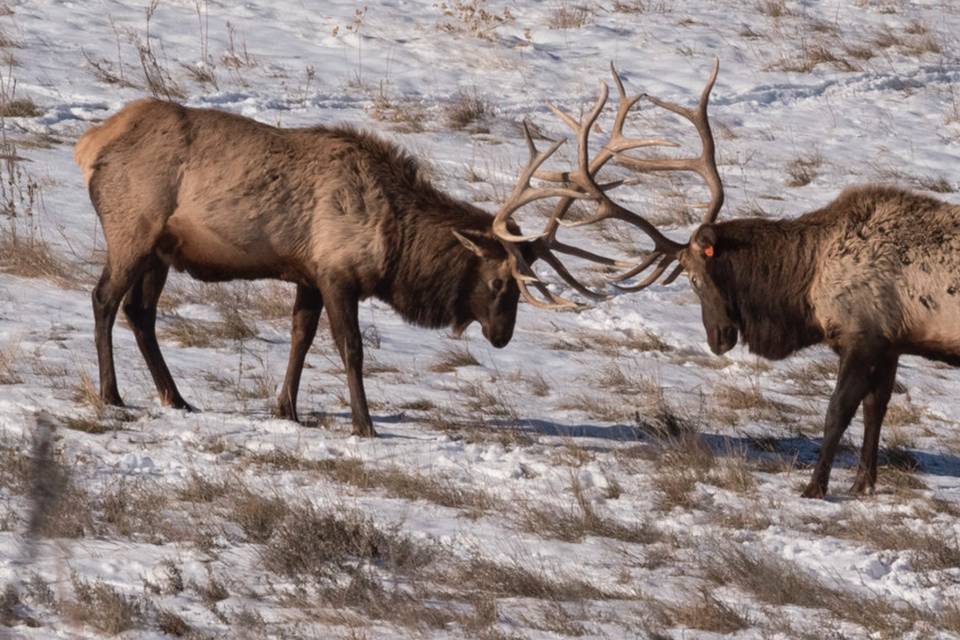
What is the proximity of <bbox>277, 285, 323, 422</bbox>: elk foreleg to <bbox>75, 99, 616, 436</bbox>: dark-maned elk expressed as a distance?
0.01 meters

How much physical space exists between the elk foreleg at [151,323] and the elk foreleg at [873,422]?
3.53 metres

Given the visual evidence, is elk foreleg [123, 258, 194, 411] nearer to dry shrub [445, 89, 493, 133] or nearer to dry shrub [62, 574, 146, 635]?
dry shrub [62, 574, 146, 635]

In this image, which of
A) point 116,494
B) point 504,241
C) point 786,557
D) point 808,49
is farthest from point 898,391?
point 808,49

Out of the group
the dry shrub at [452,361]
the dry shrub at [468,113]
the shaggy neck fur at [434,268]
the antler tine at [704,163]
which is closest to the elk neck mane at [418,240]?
the shaggy neck fur at [434,268]

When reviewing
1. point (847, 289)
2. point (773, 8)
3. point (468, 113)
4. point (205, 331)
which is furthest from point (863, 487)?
point (773, 8)

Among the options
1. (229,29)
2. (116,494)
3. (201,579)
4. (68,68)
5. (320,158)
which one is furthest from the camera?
(229,29)

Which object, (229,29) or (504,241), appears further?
(229,29)

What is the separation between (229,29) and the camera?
667 inches

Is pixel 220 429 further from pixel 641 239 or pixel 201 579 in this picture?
pixel 641 239

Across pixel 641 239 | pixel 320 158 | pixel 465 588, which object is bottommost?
pixel 641 239

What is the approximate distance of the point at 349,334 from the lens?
8.37 metres

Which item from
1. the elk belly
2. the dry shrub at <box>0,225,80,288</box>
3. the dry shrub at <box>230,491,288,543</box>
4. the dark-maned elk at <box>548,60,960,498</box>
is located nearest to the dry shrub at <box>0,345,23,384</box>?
the elk belly

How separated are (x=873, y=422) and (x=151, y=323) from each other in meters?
3.90

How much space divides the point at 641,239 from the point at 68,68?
627 centimetres
